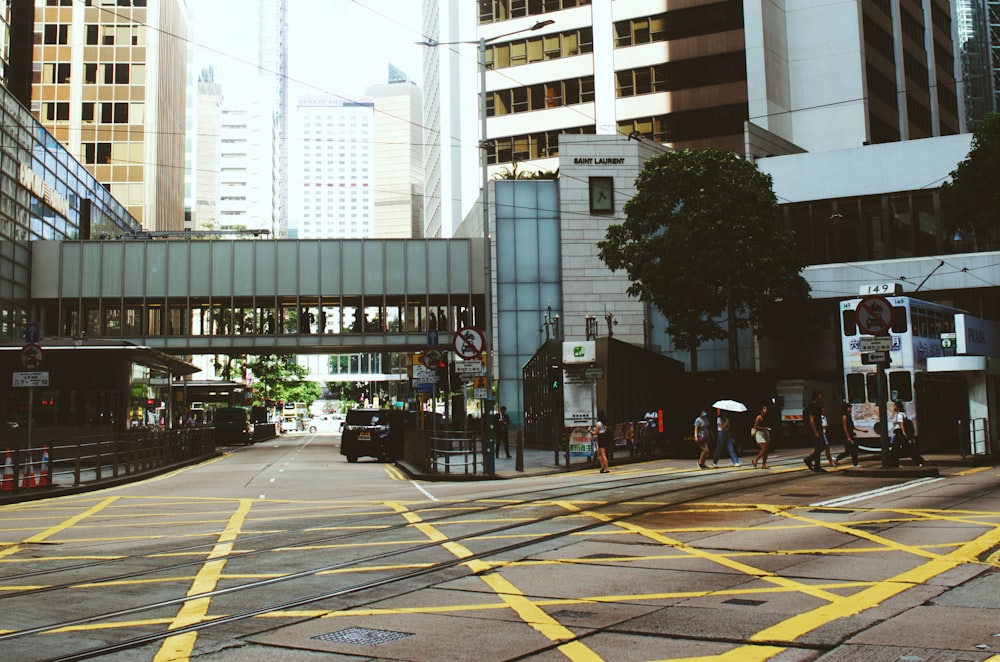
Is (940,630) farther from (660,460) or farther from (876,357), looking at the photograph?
(660,460)

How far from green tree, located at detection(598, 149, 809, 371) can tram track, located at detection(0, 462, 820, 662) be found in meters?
19.9

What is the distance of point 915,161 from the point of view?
1953 inches

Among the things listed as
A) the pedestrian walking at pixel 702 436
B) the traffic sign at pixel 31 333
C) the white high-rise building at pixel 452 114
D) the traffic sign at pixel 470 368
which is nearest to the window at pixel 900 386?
the pedestrian walking at pixel 702 436

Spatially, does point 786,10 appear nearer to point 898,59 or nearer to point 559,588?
point 898,59

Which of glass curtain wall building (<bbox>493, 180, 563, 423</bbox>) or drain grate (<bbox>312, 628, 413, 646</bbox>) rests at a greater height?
glass curtain wall building (<bbox>493, 180, 563, 423</bbox>)

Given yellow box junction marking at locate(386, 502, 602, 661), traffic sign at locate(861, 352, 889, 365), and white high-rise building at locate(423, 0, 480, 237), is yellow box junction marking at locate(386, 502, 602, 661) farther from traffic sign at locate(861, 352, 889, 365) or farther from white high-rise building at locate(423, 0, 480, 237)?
white high-rise building at locate(423, 0, 480, 237)

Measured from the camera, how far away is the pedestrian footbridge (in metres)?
50.8

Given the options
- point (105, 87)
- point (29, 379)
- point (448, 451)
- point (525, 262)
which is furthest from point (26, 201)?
point (105, 87)

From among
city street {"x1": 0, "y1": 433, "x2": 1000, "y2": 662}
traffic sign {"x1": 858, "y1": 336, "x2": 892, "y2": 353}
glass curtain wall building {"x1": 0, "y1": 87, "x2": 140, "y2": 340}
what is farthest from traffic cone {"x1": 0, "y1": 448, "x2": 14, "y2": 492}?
glass curtain wall building {"x1": 0, "y1": 87, "x2": 140, "y2": 340}

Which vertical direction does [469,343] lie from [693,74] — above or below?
below

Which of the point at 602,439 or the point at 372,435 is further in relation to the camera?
the point at 372,435

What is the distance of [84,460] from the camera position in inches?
912

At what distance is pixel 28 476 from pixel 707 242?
2711 centimetres

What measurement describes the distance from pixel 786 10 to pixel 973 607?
210ft
